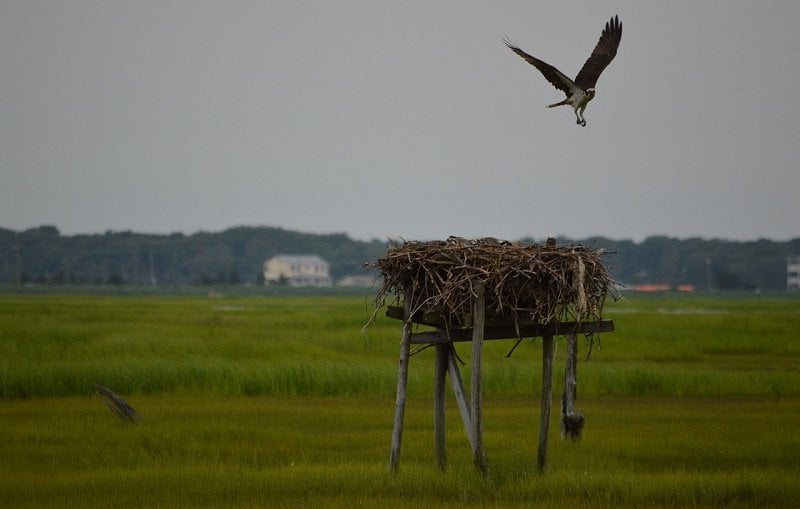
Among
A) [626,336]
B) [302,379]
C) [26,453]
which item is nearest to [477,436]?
[26,453]

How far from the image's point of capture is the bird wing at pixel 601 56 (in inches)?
516

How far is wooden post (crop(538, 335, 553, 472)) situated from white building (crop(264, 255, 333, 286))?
161502 mm

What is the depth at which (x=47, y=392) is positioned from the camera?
26078mm

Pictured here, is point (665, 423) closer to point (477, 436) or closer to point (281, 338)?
point (477, 436)

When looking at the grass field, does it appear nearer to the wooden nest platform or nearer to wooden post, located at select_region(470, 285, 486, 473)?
wooden post, located at select_region(470, 285, 486, 473)

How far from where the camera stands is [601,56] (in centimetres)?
1358

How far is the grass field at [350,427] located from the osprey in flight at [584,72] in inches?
173

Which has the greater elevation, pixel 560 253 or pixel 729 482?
pixel 560 253

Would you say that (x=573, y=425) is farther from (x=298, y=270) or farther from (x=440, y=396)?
(x=298, y=270)

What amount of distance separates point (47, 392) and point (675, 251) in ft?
548

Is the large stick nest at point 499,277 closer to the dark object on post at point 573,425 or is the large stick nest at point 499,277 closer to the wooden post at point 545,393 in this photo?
the wooden post at point 545,393

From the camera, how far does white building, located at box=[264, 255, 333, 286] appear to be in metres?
180

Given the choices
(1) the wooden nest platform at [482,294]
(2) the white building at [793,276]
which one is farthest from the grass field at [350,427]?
(2) the white building at [793,276]

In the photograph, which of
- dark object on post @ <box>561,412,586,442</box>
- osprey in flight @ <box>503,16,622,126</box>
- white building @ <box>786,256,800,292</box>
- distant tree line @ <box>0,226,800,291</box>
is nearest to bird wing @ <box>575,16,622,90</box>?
osprey in flight @ <box>503,16,622,126</box>
